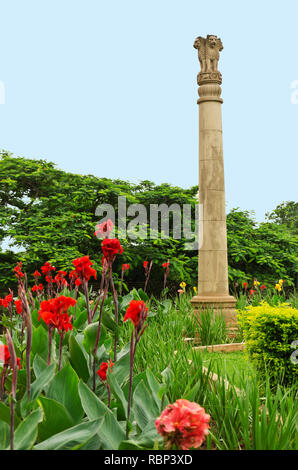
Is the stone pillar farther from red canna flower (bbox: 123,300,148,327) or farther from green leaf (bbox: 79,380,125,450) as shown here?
red canna flower (bbox: 123,300,148,327)

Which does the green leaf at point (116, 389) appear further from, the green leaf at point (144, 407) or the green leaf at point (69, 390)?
the green leaf at point (69, 390)

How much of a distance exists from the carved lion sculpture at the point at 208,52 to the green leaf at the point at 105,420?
28.9 ft

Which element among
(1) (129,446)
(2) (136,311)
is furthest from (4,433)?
(2) (136,311)

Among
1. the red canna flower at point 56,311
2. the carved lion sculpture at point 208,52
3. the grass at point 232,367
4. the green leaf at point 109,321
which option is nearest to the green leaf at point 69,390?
the red canna flower at point 56,311

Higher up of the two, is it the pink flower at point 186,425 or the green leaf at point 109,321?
the green leaf at point 109,321

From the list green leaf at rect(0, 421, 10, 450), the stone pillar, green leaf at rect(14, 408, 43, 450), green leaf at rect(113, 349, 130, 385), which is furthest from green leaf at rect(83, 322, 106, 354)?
the stone pillar

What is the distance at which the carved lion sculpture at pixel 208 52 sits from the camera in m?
9.66

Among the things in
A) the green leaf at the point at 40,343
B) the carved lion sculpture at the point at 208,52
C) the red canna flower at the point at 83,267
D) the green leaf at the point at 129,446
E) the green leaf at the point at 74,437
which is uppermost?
the carved lion sculpture at the point at 208,52

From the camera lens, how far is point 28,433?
74.5 inches

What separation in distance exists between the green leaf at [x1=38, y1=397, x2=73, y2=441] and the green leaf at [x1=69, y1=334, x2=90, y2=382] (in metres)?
0.81

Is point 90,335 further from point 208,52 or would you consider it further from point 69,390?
point 208,52

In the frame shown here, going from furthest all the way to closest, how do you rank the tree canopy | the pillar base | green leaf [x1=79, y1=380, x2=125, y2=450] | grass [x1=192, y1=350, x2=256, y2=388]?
1. the tree canopy
2. the pillar base
3. grass [x1=192, y1=350, x2=256, y2=388]
4. green leaf [x1=79, y1=380, x2=125, y2=450]

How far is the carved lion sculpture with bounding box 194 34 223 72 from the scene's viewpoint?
9.66m
